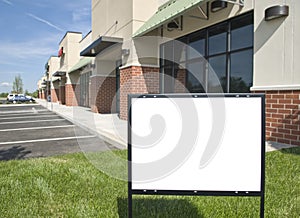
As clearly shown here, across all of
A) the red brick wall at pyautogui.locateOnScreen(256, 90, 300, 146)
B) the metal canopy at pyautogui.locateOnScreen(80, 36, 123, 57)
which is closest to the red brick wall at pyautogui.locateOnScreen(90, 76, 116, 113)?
the metal canopy at pyautogui.locateOnScreen(80, 36, 123, 57)

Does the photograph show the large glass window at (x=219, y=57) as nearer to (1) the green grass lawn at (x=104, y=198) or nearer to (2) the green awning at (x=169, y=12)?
(2) the green awning at (x=169, y=12)

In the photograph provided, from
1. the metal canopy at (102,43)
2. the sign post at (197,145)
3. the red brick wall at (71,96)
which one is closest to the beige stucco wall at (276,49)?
the sign post at (197,145)

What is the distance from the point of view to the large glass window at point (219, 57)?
7.27 metres

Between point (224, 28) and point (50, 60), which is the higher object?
point (50, 60)

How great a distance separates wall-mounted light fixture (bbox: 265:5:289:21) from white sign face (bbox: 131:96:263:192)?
4.74m

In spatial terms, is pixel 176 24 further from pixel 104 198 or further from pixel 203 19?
pixel 104 198

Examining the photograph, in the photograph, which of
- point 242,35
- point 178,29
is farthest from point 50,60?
point 242,35

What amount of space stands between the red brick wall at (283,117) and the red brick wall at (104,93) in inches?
442

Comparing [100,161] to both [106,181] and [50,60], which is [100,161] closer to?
[106,181]

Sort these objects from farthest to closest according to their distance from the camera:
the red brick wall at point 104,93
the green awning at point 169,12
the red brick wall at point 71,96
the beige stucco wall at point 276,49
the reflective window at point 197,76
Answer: the red brick wall at point 71,96 < the red brick wall at point 104,93 < the reflective window at point 197,76 < the green awning at point 169,12 < the beige stucco wall at point 276,49

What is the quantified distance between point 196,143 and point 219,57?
652 centimetres

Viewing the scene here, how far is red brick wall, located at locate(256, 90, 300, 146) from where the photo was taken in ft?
18.8

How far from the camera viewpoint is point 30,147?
6.97m

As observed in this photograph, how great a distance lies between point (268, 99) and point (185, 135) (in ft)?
16.4
